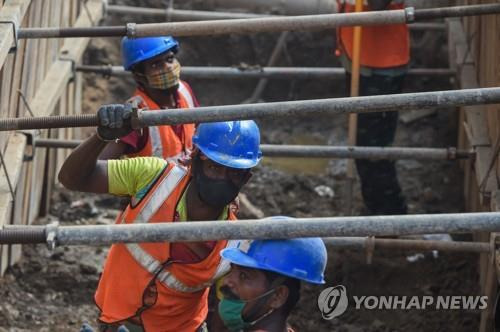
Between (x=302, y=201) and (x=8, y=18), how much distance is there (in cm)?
348

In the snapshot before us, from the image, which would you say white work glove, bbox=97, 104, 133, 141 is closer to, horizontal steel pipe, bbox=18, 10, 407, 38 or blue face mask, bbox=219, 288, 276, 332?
blue face mask, bbox=219, 288, 276, 332

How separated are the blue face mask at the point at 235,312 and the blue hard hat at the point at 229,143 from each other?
0.85 m

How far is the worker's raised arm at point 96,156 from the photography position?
448 centimetres

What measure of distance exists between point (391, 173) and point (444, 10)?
2.54 meters

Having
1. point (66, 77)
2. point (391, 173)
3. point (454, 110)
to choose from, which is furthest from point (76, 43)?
point (454, 110)

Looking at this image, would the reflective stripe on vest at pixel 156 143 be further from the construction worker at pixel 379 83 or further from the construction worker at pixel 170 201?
the construction worker at pixel 379 83

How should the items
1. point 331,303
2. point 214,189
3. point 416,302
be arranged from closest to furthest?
point 214,189
point 331,303
point 416,302

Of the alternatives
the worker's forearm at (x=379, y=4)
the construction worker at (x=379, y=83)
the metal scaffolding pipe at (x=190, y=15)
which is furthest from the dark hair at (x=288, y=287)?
the metal scaffolding pipe at (x=190, y=15)

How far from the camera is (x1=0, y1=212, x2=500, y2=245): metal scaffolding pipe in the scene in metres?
4.06

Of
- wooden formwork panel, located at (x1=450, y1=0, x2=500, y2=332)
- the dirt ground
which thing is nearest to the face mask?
the dirt ground

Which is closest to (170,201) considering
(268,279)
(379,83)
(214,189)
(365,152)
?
(214,189)

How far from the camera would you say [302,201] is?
8914 mm

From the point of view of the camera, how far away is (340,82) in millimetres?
10562

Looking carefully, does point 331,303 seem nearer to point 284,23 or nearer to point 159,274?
point 159,274
